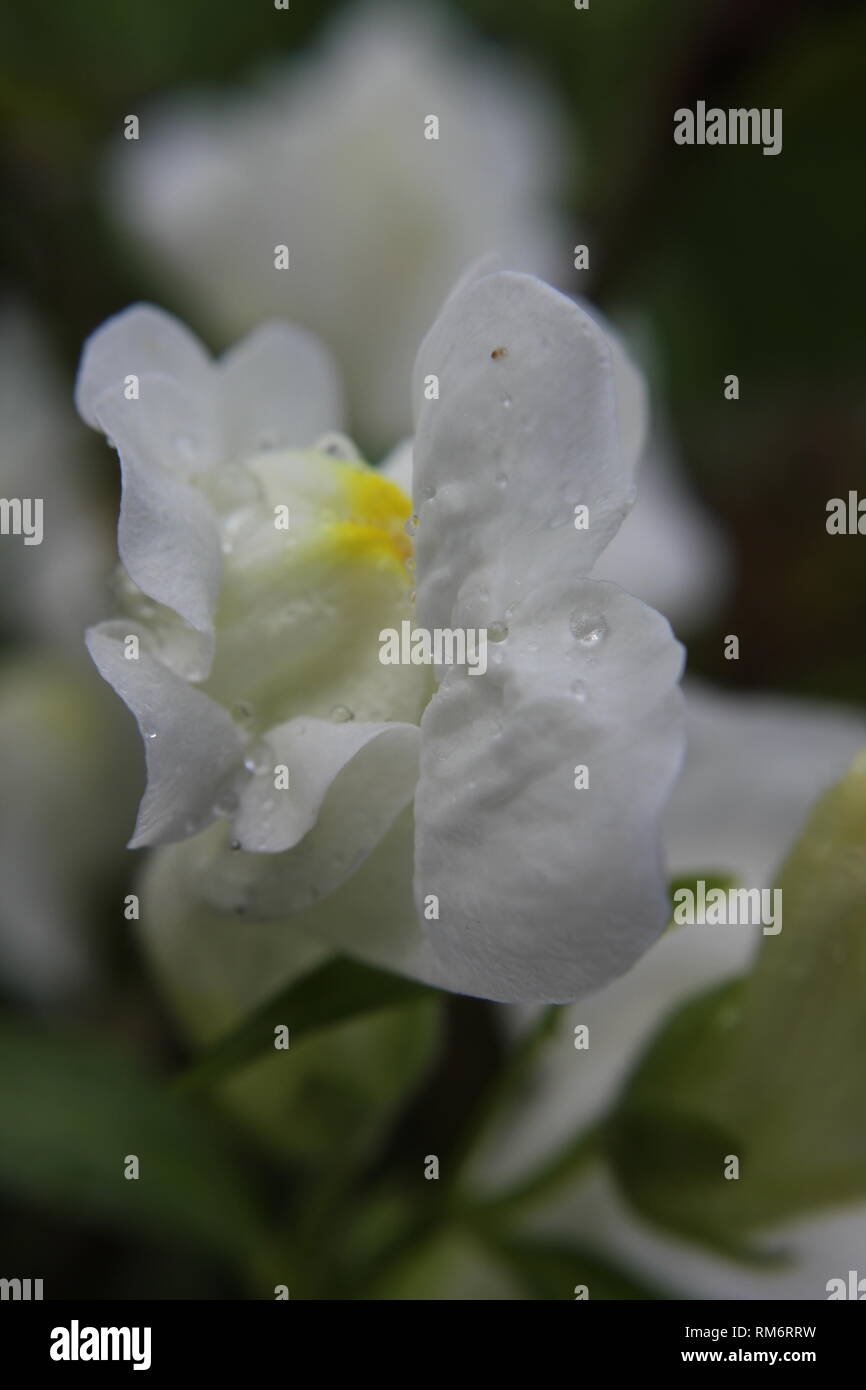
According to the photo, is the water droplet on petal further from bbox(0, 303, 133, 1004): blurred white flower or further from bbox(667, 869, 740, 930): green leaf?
bbox(0, 303, 133, 1004): blurred white flower

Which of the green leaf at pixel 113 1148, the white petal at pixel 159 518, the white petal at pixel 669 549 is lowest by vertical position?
the green leaf at pixel 113 1148

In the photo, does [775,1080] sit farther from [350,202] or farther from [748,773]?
[350,202]

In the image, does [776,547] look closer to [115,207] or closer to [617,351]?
[115,207]

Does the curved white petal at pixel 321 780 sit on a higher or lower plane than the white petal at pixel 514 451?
lower

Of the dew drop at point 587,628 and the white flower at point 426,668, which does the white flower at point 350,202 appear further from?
the dew drop at point 587,628

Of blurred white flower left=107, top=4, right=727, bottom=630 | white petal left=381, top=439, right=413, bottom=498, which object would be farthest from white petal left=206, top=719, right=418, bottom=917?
blurred white flower left=107, top=4, right=727, bottom=630

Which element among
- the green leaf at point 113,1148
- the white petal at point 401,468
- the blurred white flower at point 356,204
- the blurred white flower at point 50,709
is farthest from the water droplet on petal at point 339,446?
the blurred white flower at point 356,204

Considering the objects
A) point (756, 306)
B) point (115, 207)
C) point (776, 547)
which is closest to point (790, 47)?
point (756, 306)

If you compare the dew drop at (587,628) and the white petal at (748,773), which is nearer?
the dew drop at (587,628)
